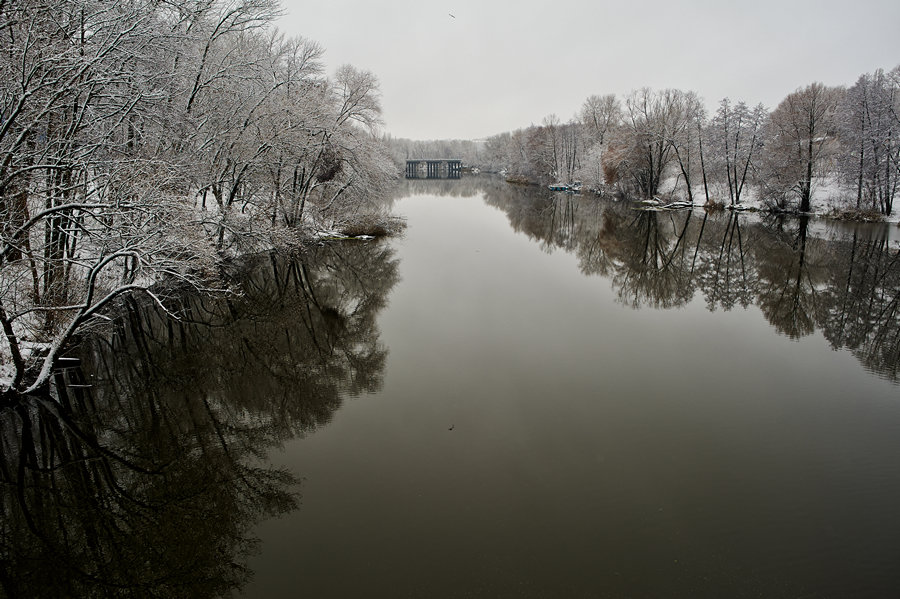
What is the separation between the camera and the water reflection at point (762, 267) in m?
14.0

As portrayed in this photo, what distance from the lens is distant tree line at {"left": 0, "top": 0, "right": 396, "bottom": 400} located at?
8.98 m

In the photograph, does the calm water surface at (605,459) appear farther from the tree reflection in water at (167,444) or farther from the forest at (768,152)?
the forest at (768,152)

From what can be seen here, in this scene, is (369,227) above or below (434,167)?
below

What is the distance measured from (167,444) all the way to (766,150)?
4874 centimetres

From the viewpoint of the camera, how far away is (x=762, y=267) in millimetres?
21109

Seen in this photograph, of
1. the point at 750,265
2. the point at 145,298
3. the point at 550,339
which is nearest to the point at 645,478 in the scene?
the point at 550,339

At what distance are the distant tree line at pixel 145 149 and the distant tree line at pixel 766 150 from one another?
3146 cm

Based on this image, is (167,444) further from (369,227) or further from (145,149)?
(369,227)

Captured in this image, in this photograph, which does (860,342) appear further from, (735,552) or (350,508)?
(350,508)

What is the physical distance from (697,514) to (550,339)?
6.43 meters

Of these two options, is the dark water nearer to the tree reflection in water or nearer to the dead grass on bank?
the tree reflection in water

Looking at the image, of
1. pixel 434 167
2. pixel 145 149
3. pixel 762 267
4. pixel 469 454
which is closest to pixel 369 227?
pixel 145 149

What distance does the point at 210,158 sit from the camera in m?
20.0

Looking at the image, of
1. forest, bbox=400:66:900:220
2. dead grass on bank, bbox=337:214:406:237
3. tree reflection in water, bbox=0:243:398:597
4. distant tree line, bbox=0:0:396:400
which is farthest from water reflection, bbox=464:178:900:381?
distant tree line, bbox=0:0:396:400
